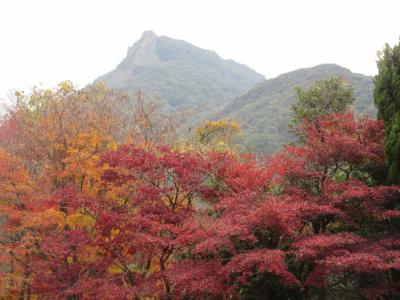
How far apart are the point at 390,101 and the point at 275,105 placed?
42.7m

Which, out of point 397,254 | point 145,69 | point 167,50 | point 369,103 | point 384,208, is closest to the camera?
point 397,254

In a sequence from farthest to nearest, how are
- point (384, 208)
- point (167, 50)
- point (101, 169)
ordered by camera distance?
point (167, 50) < point (101, 169) < point (384, 208)

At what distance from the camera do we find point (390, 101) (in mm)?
10422

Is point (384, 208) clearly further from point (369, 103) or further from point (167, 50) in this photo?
point (167, 50)

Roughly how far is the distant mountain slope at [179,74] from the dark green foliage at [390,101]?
61.5 m

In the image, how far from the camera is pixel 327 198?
9.59 m

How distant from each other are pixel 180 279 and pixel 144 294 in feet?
5.08

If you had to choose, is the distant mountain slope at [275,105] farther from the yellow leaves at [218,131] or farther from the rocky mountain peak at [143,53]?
the rocky mountain peak at [143,53]

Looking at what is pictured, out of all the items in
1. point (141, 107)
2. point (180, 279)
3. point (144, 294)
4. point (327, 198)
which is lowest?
point (144, 294)

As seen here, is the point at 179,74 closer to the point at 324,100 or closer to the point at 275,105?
the point at 275,105

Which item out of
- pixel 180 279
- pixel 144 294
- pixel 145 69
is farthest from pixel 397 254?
pixel 145 69

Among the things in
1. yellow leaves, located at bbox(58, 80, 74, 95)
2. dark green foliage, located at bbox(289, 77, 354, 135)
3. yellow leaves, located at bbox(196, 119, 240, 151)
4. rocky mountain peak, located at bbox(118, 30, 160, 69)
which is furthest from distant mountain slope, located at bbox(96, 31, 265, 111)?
yellow leaves, located at bbox(58, 80, 74, 95)

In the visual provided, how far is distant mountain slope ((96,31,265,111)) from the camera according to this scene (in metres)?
83.9

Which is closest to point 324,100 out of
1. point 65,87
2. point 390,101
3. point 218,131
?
point 390,101
